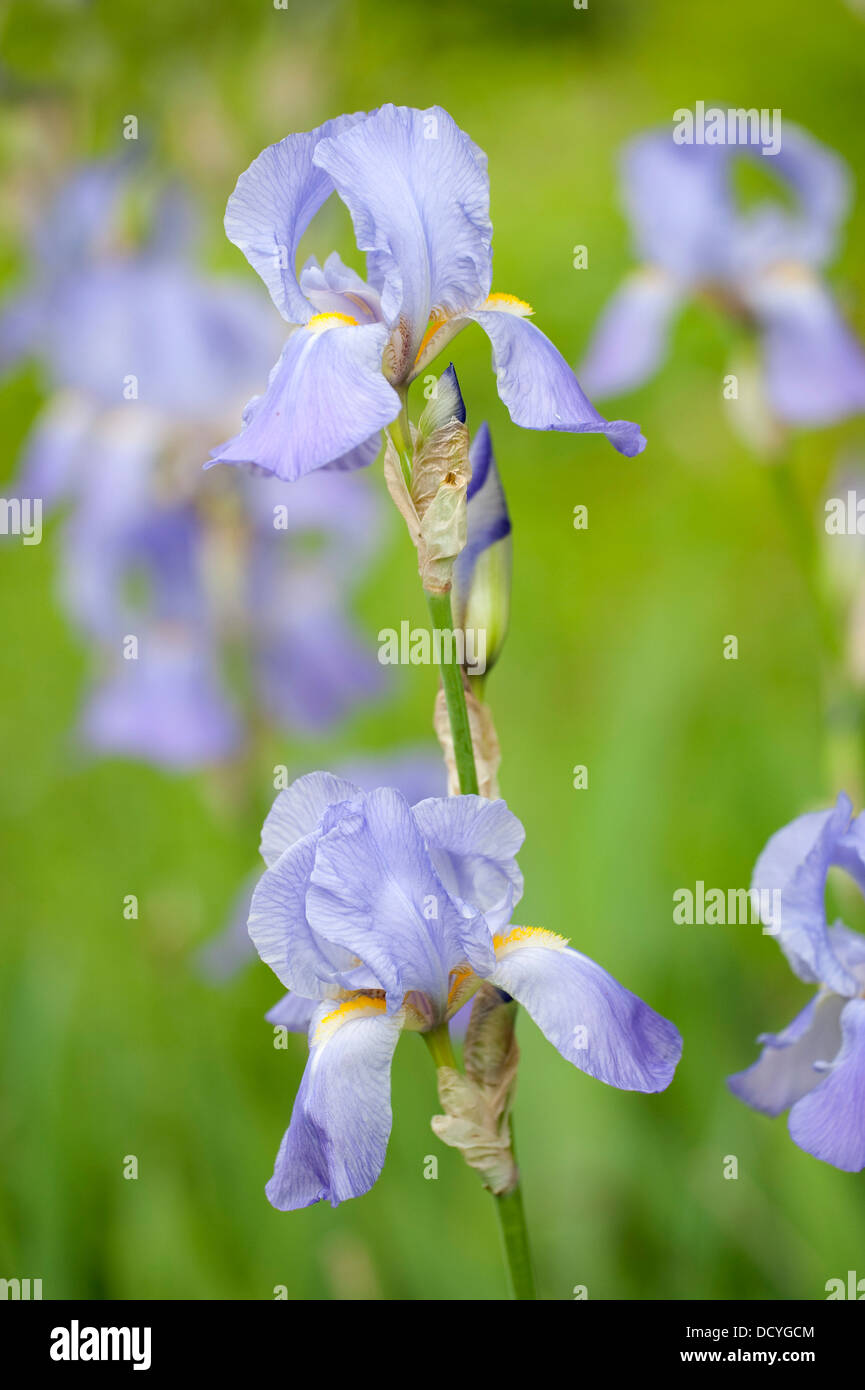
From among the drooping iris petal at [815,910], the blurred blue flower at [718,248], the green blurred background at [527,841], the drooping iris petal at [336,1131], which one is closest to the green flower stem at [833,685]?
the blurred blue flower at [718,248]

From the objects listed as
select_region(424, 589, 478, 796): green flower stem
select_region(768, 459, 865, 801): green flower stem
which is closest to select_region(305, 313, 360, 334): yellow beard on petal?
select_region(424, 589, 478, 796): green flower stem

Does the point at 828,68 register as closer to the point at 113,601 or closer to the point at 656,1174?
the point at 113,601

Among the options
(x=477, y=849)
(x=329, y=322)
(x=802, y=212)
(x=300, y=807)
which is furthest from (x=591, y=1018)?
(x=802, y=212)

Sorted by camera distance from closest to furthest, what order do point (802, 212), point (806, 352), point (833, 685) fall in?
1. point (833, 685)
2. point (806, 352)
3. point (802, 212)

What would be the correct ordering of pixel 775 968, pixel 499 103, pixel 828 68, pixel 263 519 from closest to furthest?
pixel 263 519 → pixel 775 968 → pixel 828 68 → pixel 499 103
